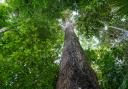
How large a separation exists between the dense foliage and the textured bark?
53.4 inches

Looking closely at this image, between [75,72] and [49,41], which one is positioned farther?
[49,41]

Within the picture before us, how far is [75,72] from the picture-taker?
649 centimetres

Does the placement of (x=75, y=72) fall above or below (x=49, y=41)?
below

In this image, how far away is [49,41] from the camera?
1229 centimetres

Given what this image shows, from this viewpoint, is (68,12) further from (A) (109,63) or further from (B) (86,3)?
(A) (109,63)

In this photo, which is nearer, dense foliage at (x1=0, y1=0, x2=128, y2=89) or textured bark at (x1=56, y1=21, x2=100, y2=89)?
textured bark at (x1=56, y1=21, x2=100, y2=89)

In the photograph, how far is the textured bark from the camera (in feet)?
19.4

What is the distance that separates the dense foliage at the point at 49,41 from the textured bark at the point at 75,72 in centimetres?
136

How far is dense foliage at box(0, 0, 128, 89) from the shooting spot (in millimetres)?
8672

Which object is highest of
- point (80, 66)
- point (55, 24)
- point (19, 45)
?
point (55, 24)

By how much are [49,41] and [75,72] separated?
5962mm

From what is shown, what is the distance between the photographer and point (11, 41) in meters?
11.6

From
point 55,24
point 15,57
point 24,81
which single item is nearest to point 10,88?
point 24,81

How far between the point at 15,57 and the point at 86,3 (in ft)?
15.2
